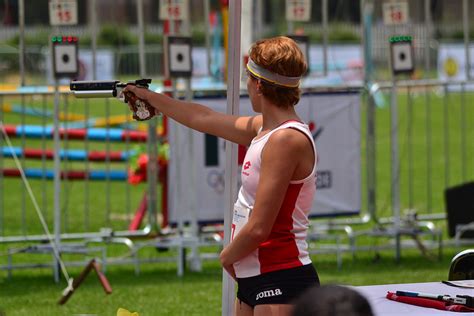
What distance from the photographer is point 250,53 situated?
4.46 m

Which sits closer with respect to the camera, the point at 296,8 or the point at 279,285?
the point at 279,285

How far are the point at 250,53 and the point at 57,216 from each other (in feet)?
15.8

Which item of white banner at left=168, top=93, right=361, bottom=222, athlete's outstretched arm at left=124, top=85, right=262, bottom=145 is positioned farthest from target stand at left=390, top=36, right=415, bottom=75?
athlete's outstretched arm at left=124, top=85, right=262, bottom=145

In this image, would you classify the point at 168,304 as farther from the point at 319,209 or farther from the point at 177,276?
the point at 319,209

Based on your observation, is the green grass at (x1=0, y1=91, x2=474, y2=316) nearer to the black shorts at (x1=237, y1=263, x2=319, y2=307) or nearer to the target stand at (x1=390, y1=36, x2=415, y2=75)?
the target stand at (x1=390, y1=36, x2=415, y2=75)

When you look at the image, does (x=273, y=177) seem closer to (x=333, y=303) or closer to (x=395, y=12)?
(x=333, y=303)

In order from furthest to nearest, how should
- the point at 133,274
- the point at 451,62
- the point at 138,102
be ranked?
the point at 451,62, the point at 133,274, the point at 138,102

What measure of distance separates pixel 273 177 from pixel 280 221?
8.5 inches

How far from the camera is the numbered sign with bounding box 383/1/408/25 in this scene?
32.1 feet

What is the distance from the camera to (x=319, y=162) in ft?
32.8

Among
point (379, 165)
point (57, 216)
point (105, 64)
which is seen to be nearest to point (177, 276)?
point (57, 216)

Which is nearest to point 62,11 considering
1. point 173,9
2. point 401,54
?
point 173,9

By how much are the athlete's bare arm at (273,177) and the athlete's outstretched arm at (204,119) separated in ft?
1.38

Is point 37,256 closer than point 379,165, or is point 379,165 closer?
point 37,256
